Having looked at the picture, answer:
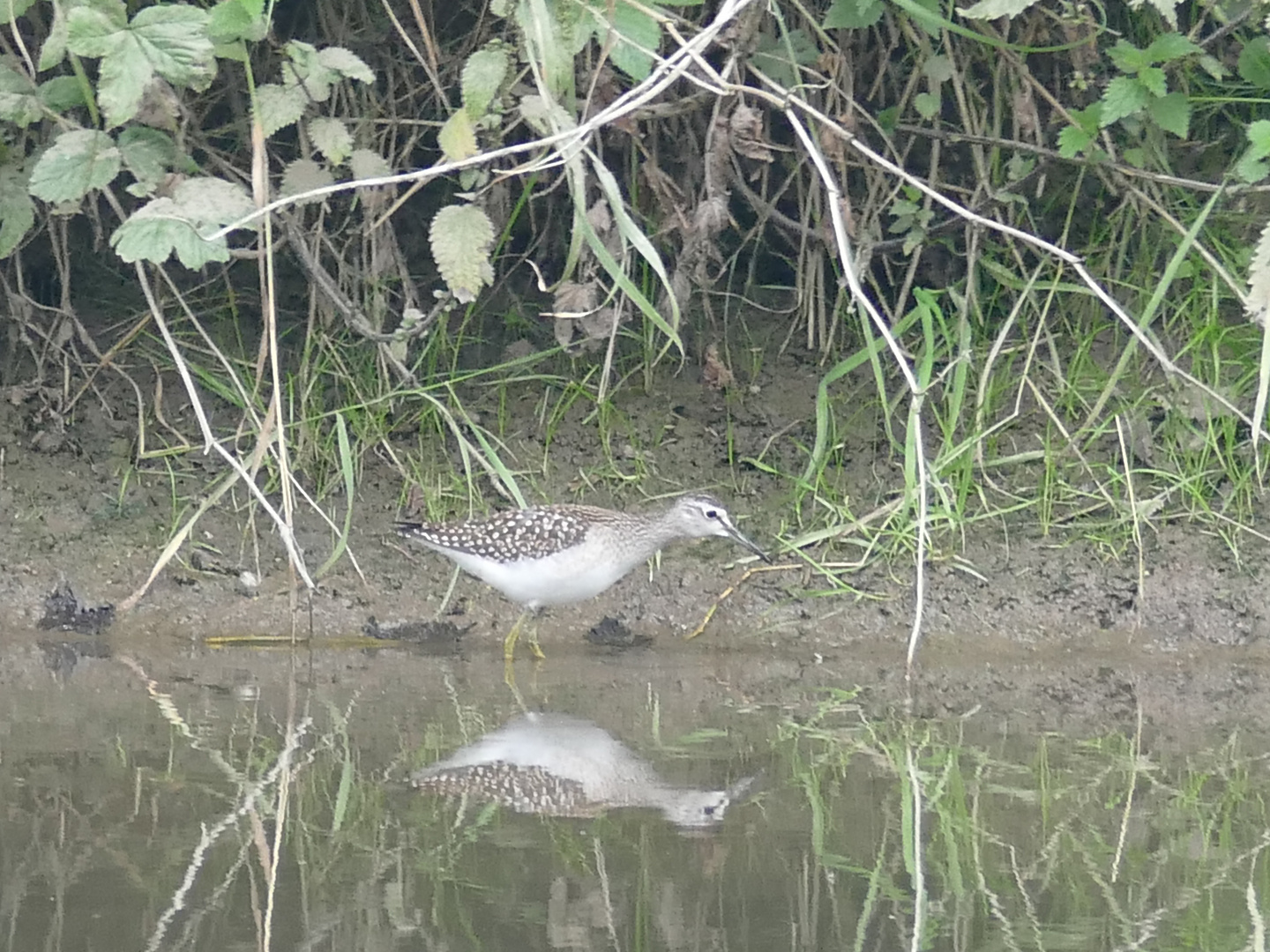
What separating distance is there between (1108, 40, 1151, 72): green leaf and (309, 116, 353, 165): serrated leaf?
7.72ft

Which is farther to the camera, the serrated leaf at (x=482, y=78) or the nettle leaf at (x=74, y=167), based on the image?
the nettle leaf at (x=74, y=167)

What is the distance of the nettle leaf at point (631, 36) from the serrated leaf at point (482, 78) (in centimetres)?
31

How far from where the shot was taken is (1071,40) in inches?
239

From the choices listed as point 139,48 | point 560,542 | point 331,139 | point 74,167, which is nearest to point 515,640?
point 560,542

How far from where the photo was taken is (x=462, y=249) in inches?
204

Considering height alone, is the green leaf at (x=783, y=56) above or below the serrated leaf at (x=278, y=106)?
above

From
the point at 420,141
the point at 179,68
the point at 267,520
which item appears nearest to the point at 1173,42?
the point at 420,141

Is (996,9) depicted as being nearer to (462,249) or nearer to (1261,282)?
(1261,282)

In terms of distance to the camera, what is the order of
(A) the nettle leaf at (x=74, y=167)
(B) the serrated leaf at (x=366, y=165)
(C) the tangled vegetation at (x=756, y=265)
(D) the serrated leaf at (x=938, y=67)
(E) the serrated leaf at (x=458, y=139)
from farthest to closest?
1. (D) the serrated leaf at (x=938, y=67)
2. (C) the tangled vegetation at (x=756, y=265)
3. (B) the serrated leaf at (x=366, y=165)
4. (A) the nettle leaf at (x=74, y=167)
5. (E) the serrated leaf at (x=458, y=139)

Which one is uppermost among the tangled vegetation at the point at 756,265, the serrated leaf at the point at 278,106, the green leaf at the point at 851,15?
the green leaf at the point at 851,15

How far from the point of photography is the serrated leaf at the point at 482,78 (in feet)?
16.4

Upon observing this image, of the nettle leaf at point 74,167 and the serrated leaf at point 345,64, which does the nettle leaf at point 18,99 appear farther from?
the serrated leaf at point 345,64

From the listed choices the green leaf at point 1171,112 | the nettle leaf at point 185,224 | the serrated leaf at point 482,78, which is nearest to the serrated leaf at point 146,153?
the nettle leaf at point 185,224

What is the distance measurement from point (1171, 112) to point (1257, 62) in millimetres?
395
